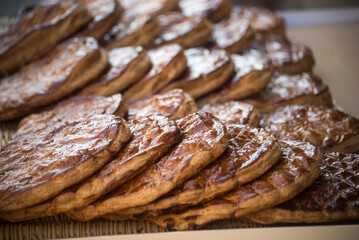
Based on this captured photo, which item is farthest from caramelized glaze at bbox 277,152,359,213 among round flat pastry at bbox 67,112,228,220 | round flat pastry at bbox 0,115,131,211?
round flat pastry at bbox 0,115,131,211

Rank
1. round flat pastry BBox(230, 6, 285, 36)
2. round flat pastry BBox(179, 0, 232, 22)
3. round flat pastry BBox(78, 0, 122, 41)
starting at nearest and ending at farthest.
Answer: round flat pastry BBox(78, 0, 122, 41), round flat pastry BBox(179, 0, 232, 22), round flat pastry BBox(230, 6, 285, 36)

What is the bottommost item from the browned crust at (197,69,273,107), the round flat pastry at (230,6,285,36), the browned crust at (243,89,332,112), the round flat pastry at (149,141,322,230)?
the browned crust at (243,89,332,112)

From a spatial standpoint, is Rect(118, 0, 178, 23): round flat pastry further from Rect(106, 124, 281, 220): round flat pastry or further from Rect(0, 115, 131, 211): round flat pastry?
Rect(106, 124, 281, 220): round flat pastry

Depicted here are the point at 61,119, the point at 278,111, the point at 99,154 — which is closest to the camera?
the point at 99,154

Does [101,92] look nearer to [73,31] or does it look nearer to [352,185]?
[73,31]

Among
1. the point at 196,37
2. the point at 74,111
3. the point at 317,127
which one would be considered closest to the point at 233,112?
the point at 317,127

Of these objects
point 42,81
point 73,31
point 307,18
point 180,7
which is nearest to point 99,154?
point 42,81

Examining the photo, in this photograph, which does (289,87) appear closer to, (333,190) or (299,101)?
(299,101)
